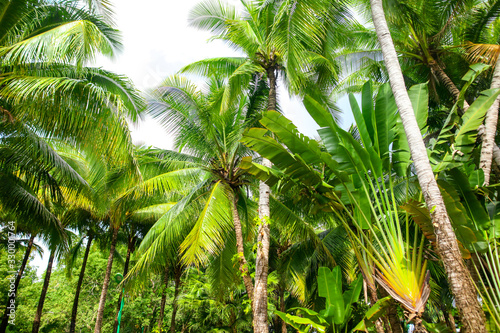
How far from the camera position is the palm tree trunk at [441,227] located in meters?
3.44

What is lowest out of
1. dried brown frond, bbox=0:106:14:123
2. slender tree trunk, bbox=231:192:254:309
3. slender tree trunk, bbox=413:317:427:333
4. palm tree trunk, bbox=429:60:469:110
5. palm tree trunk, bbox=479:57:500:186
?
slender tree trunk, bbox=413:317:427:333

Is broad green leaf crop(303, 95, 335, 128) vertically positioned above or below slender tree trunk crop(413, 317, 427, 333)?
above

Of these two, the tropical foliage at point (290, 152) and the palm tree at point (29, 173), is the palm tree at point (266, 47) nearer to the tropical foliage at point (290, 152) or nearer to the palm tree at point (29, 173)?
the tropical foliage at point (290, 152)

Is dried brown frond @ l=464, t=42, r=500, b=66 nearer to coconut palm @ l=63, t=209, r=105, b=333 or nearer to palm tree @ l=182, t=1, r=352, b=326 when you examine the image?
palm tree @ l=182, t=1, r=352, b=326

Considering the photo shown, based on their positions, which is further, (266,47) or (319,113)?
(266,47)

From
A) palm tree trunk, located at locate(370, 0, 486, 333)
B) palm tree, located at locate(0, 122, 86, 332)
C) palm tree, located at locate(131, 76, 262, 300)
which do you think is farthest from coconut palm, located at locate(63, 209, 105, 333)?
palm tree trunk, located at locate(370, 0, 486, 333)

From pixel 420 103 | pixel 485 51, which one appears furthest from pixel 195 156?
pixel 485 51

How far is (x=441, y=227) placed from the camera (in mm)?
3869

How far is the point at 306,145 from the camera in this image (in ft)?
18.5

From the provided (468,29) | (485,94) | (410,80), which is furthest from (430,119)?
(485,94)

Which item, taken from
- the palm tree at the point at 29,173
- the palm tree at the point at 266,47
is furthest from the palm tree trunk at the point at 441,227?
the palm tree at the point at 29,173

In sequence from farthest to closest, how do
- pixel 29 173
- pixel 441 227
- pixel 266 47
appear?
pixel 266 47
pixel 29 173
pixel 441 227

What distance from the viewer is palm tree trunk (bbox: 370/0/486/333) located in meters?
3.44

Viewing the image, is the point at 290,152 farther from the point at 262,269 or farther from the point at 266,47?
the point at 266,47
